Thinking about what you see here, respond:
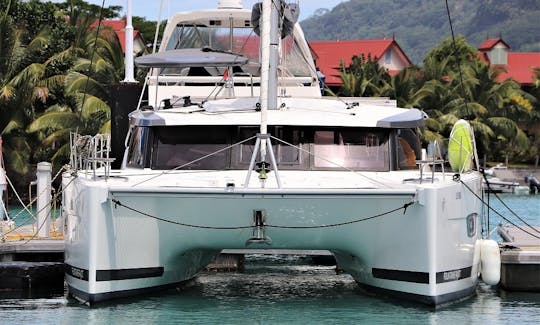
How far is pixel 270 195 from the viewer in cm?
1280

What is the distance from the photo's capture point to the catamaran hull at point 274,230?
13.0m

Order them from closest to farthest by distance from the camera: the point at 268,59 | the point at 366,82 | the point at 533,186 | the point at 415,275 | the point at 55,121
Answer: the point at 415,275
the point at 268,59
the point at 55,121
the point at 366,82
the point at 533,186

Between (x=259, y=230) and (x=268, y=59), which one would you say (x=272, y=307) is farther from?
(x=268, y=59)

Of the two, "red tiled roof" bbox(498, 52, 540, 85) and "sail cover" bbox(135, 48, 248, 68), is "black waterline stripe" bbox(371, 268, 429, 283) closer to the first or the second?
"sail cover" bbox(135, 48, 248, 68)

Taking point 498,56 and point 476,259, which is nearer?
point 476,259

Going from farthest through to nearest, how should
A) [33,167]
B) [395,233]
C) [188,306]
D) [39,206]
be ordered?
[33,167]
[39,206]
[188,306]
[395,233]

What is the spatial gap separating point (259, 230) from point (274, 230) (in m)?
0.17

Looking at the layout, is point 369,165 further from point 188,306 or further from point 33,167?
point 33,167

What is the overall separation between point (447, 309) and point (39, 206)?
→ 696 cm

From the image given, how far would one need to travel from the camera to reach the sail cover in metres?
15.5

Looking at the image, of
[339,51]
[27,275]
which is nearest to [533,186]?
[339,51]

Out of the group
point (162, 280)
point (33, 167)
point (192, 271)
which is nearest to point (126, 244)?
point (162, 280)

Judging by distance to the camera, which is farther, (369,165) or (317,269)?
(317,269)

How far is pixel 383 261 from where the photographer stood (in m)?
13.7
